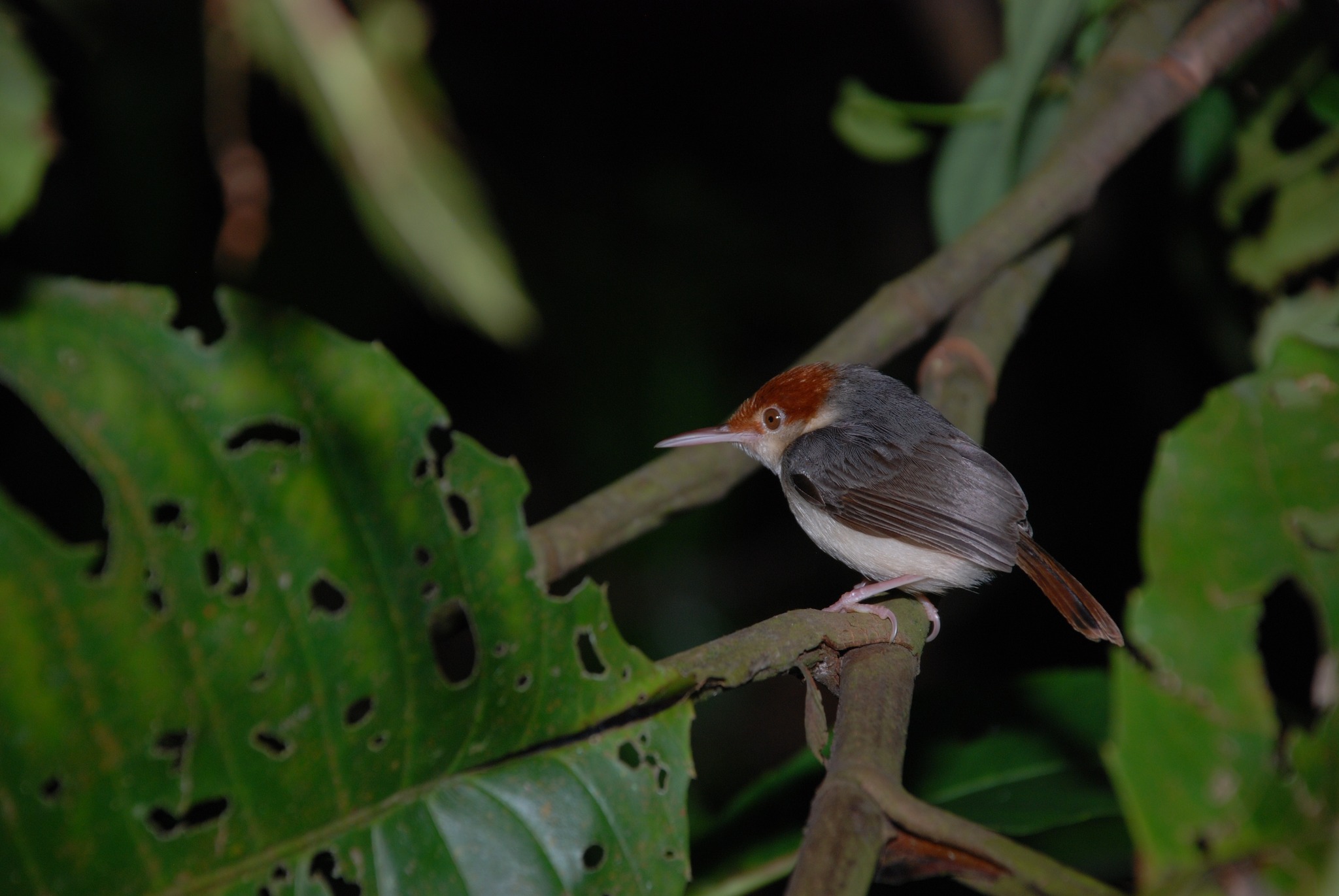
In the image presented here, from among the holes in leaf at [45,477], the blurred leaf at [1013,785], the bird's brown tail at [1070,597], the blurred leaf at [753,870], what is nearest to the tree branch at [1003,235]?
the bird's brown tail at [1070,597]

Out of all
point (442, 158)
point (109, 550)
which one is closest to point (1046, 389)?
point (442, 158)

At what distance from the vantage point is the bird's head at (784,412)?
335 centimetres

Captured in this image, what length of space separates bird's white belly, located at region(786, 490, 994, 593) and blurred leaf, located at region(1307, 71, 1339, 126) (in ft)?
5.60

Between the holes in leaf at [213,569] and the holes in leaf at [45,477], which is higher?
the holes in leaf at [45,477]

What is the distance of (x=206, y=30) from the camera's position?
3.25 m

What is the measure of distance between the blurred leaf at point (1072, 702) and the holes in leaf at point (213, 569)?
84.2 inches

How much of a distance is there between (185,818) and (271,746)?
153 mm

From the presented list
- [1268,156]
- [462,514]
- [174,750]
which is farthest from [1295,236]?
[174,750]

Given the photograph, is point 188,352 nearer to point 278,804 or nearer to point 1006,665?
point 278,804

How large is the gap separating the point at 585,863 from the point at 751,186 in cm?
501

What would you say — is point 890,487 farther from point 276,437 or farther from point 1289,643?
point 276,437

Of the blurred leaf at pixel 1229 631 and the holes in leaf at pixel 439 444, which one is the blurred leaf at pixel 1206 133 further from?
the holes in leaf at pixel 439 444

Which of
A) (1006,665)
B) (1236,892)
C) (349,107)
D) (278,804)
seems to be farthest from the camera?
(1006,665)

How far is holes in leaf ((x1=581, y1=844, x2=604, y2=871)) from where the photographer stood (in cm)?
182
